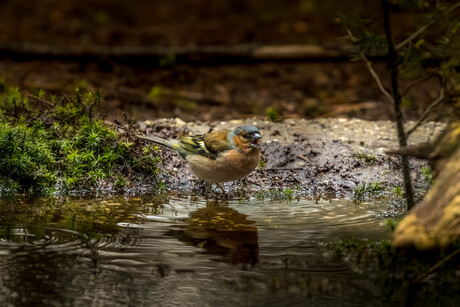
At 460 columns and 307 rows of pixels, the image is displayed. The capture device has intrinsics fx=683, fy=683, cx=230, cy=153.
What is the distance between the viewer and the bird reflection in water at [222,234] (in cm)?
508

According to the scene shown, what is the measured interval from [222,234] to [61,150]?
2.40 m

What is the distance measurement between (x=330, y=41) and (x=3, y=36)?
21.8 ft

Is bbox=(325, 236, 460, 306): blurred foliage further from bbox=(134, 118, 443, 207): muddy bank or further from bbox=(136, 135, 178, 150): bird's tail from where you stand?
bbox=(136, 135, 178, 150): bird's tail

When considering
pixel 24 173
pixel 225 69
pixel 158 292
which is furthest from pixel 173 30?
pixel 158 292

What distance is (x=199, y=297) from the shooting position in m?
4.22

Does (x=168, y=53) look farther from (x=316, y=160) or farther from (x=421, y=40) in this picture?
(x=421, y=40)

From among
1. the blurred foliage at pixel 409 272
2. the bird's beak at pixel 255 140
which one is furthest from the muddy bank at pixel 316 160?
the blurred foliage at pixel 409 272

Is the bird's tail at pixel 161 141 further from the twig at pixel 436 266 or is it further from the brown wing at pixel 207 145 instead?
the twig at pixel 436 266

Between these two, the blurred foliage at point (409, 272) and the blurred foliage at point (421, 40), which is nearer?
the blurred foliage at point (409, 272)

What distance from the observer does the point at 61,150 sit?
23.4 ft

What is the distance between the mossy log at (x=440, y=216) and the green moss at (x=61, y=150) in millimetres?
3459

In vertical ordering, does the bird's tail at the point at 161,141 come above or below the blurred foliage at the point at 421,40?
below

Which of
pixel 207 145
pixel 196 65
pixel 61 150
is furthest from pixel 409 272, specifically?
pixel 196 65

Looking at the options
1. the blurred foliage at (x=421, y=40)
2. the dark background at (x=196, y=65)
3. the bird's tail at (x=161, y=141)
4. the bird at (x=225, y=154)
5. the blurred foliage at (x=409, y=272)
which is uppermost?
the dark background at (x=196, y=65)
